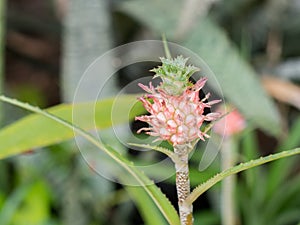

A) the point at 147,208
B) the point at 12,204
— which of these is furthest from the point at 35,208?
the point at 147,208

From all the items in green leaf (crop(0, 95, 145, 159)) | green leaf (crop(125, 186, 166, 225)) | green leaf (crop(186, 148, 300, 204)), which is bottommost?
green leaf (crop(186, 148, 300, 204))

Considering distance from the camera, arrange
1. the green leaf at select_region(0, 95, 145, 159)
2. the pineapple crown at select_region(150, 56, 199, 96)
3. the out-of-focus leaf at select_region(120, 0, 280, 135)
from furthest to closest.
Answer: the out-of-focus leaf at select_region(120, 0, 280, 135) < the green leaf at select_region(0, 95, 145, 159) < the pineapple crown at select_region(150, 56, 199, 96)

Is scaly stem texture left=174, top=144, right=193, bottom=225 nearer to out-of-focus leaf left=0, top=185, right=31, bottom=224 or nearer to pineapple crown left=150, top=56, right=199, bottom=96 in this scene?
pineapple crown left=150, top=56, right=199, bottom=96

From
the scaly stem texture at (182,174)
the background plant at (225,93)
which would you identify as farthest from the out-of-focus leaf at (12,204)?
the scaly stem texture at (182,174)

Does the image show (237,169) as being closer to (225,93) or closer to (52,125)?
(52,125)

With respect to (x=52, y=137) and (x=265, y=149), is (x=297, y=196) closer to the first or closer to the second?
(x=265, y=149)

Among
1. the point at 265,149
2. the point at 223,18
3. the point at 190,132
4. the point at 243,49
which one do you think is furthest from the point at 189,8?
the point at 190,132

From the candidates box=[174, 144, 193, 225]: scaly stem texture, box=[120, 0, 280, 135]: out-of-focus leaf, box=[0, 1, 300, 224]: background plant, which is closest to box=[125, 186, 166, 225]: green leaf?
box=[0, 1, 300, 224]: background plant
